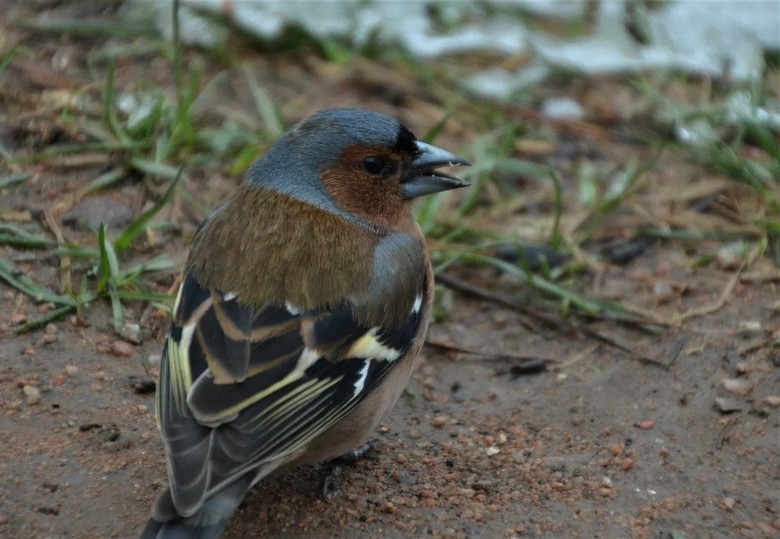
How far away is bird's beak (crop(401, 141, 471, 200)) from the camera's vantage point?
4309mm

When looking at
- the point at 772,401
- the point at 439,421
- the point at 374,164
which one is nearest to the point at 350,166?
the point at 374,164

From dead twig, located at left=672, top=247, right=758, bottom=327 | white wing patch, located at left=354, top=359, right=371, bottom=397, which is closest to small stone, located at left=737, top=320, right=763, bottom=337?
dead twig, located at left=672, top=247, right=758, bottom=327

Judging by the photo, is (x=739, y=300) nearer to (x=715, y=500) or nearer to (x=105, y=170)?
(x=715, y=500)

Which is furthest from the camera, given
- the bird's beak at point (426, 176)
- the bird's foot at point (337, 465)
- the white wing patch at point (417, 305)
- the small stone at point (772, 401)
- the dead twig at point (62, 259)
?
the dead twig at point (62, 259)

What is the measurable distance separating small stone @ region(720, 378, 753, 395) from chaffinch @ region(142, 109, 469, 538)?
1393 mm

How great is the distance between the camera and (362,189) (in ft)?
13.8

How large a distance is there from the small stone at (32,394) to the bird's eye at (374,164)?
4.93ft

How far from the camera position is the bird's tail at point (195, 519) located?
3104 millimetres

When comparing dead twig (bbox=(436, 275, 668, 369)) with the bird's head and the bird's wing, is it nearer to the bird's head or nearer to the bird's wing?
the bird's head

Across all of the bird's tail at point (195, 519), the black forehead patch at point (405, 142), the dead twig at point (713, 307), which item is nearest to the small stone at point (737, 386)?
the dead twig at point (713, 307)

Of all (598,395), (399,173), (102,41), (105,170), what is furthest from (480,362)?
(102,41)

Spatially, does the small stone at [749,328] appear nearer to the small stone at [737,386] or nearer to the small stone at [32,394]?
the small stone at [737,386]

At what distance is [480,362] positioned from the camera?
16.2 ft

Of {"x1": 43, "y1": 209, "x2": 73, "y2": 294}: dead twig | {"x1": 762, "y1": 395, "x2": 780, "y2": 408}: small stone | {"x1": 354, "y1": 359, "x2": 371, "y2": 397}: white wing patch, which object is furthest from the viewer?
{"x1": 43, "y1": 209, "x2": 73, "y2": 294}: dead twig
